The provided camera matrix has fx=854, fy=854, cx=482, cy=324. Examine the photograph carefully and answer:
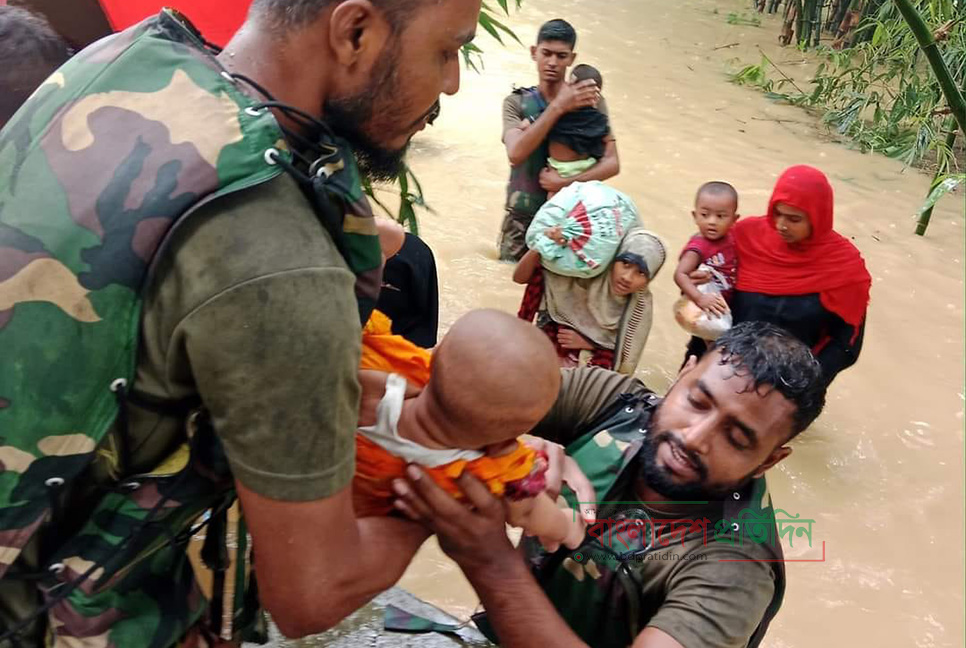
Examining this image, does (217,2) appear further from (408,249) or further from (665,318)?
(665,318)

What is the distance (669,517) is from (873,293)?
4573mm

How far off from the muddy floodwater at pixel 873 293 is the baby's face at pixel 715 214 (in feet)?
3.67

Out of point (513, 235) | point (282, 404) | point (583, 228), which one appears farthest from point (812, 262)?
point (282, 404)

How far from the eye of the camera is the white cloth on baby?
146 cm

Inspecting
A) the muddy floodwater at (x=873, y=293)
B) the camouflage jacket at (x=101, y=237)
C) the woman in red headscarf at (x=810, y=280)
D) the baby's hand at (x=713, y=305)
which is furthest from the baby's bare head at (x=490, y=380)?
the woman in red headscarf at (x=810, y=280)

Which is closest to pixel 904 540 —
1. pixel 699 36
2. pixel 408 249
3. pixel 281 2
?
pixel 408 249

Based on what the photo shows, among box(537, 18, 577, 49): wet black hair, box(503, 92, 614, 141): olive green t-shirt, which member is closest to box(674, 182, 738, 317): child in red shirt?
box(503, 92, 614, 141): olive green t-shirt

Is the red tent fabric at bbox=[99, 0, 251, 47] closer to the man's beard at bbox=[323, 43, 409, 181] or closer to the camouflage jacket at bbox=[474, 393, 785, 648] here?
the man's beard at bbox=[323, 43, 409, 181]

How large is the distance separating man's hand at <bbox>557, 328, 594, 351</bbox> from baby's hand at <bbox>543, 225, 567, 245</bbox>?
40 cm

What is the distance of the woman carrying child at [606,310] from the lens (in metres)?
3.43

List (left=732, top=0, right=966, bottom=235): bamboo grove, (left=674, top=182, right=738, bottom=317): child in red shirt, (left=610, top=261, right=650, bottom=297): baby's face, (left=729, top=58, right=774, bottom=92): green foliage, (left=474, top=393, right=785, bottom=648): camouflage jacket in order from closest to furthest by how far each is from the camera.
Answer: (left=474, top=393, right=785, bottom=648): camouflage jacket, (left=610, top=261, right=650, bottom=297): baby's face, (left=674, top=182, right=738, bottom=317): child in red shirt, (left=732, top=0, right=966, bottom=235): bamboo grove, (left=729, top=58, right=774, bottom=92): green foliage

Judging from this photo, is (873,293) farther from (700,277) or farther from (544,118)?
(544,118)

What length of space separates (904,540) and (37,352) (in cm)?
398

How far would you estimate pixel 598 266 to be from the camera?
343 cm
